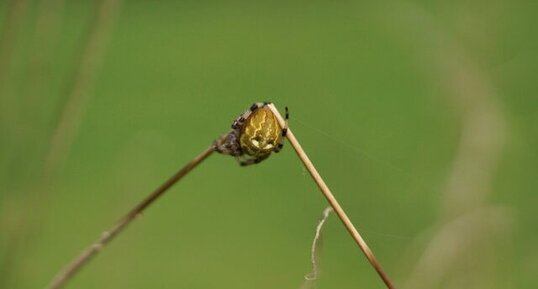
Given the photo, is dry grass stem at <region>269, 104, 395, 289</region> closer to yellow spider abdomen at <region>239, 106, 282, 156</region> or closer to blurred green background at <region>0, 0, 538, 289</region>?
yellow spider abdomen at <region>239, 106, 282, 156</region>

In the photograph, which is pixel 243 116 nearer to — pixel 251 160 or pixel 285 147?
pixel 251 160

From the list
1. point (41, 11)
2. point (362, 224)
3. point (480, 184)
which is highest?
point (41, 11)

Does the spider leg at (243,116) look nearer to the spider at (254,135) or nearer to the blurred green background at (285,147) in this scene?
the spider at (254,135)

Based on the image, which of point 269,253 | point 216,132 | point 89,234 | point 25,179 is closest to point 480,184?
point 25,179

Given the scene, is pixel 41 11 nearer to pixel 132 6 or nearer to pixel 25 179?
pixel 25 179

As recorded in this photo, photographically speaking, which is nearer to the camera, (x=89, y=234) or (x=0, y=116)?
(x=0, y=116)

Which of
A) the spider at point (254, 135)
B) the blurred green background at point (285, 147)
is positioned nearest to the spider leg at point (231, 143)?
the spider at point (254, 135)

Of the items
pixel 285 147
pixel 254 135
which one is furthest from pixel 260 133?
pixel 285 147
